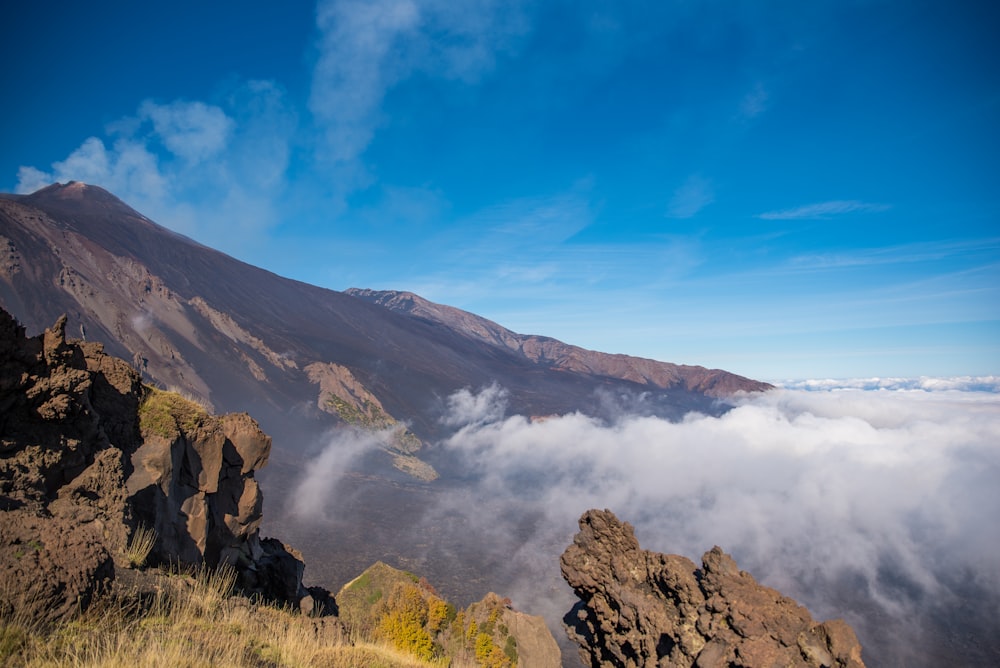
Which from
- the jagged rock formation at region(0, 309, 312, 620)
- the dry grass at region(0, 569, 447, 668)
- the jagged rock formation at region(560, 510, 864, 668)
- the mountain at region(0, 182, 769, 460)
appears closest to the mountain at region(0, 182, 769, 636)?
the mountain at region(0, 182, 769, 460)

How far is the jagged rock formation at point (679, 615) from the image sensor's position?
315 inches

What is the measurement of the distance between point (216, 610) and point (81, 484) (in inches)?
139

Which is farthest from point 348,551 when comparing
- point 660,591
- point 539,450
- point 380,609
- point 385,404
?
point 539,450

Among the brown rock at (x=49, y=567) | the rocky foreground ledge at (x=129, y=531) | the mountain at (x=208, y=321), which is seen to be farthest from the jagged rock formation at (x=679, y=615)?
the mountain at (x=208, y=321)

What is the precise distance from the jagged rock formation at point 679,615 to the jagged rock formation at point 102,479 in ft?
27.7

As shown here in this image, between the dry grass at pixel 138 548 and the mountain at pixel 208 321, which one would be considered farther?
the mountain at pixel 208 321

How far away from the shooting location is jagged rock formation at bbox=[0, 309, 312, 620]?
4285mm

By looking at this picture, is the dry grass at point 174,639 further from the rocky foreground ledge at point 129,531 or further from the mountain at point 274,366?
the mountain at point 274,366

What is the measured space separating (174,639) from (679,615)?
918cm

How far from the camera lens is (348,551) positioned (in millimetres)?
65312

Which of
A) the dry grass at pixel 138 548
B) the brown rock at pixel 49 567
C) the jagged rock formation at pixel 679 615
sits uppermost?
the brown rock at pixel 49 567

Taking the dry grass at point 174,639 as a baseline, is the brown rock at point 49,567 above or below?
above

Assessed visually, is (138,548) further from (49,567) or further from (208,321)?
(208,321)

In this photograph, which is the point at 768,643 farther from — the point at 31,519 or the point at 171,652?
the point at 31,519
